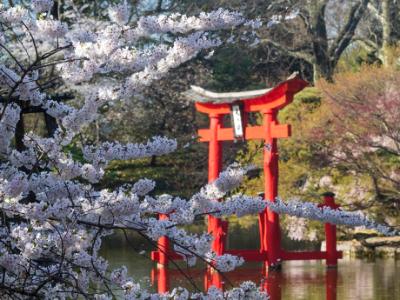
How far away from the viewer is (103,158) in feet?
16.9

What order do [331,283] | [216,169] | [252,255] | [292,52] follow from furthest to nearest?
[292,52], [216,169], [252,255], [331,283]

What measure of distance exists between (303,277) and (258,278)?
27.7 inches

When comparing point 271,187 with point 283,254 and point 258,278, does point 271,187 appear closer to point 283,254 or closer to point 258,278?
point 283,254

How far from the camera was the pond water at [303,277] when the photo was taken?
37.4 ft

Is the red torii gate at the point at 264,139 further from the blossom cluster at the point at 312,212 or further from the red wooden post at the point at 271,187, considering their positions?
the blossom cluster at the point at 312,212

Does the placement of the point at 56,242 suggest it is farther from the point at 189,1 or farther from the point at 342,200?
the point at 189,1

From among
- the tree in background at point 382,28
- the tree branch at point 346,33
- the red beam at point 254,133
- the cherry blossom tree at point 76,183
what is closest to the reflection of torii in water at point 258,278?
the red beam at point 254,133

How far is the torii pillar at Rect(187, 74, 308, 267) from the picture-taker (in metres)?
14.5

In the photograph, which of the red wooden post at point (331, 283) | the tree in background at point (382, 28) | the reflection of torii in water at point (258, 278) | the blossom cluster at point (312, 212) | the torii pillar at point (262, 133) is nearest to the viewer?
the blossom cluster at point (312, 212)

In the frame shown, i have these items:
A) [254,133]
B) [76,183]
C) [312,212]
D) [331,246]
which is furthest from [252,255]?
[76,183]

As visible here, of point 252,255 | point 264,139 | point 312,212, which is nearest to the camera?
point 312,212

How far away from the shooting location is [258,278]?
1348cm

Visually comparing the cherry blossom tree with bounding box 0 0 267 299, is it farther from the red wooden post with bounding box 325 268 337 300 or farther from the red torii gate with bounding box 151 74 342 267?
the red torii gate with bounding box 151 74 342 267

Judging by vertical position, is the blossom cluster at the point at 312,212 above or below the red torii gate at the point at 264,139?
below
